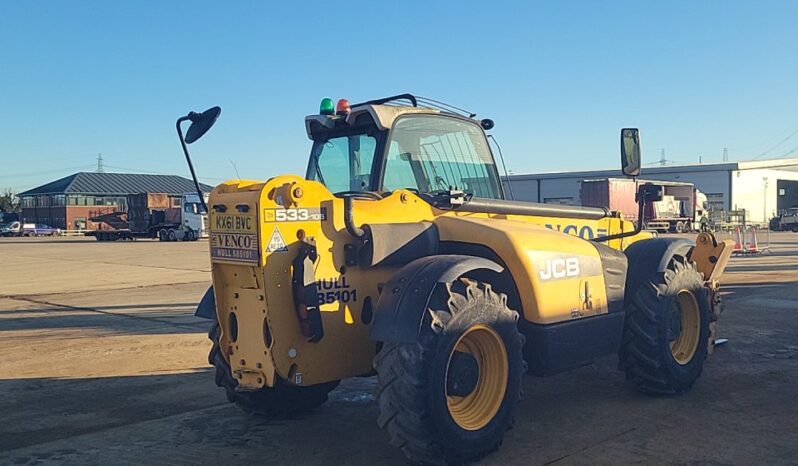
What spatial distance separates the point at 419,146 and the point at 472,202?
607 millimetres

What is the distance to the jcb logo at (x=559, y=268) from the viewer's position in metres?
5.16

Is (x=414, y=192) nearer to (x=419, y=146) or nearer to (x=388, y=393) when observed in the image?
(x=419, y=146)

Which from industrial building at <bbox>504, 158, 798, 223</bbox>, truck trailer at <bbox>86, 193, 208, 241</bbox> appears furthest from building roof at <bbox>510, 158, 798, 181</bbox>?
truck trailer at <bbox>86, 193, 208, 241</bbox>

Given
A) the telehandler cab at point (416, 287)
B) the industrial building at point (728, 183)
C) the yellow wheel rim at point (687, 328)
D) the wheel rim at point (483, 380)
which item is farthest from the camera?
the industrial building at point (728, 183)

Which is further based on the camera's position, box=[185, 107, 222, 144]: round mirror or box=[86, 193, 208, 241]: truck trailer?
box=[86, 193, 208, 241]: truck trailer

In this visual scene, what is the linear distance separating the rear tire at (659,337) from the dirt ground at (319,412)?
0.18 meters

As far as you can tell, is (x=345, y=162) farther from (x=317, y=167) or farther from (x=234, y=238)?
(x=234, y=238)

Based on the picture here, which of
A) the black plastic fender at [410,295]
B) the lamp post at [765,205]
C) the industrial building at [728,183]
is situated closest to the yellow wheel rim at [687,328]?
the black plastic fender at [410,295]

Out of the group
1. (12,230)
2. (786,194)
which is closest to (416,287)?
(12,230)

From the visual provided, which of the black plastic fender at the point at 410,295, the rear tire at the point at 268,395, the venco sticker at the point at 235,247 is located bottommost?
the rear tire at the point at 268,395

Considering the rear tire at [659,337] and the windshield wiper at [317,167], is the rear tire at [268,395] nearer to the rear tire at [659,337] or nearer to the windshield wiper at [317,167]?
the windshield wiper at [317,167]

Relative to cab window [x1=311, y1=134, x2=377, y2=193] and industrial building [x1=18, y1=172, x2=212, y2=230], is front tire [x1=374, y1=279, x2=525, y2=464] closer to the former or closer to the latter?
cab window [x1=311, y1=134, x2=377, y2=193]

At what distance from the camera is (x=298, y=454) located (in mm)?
4961

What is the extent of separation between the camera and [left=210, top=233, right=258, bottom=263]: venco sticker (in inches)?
182
